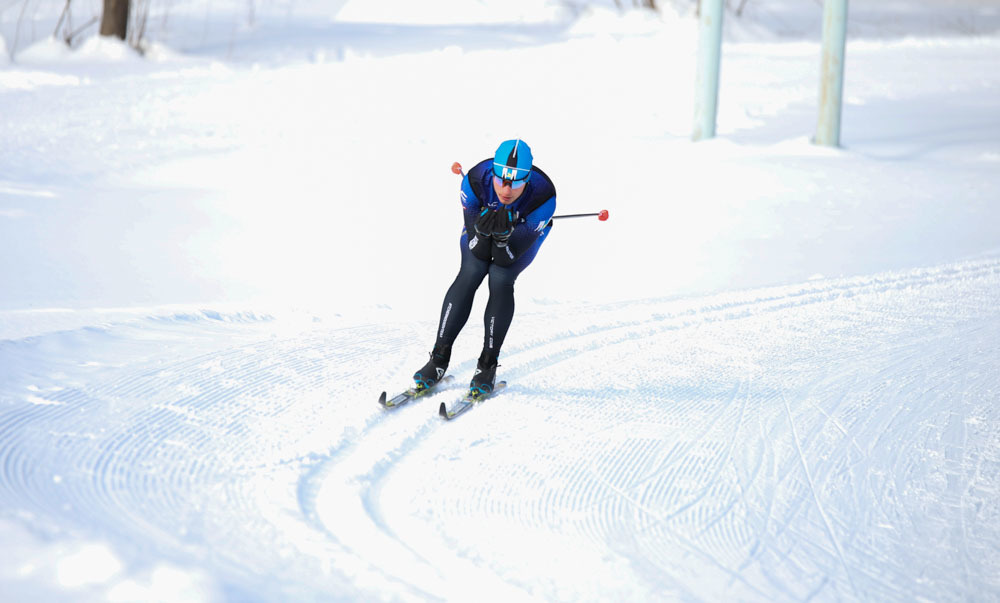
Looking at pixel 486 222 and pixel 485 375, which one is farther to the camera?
pixel 485 375

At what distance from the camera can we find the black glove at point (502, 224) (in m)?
4.53

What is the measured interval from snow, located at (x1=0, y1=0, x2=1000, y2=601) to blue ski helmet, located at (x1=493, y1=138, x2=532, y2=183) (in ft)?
3.67

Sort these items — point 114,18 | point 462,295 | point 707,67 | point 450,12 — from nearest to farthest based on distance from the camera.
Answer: point 462,295 → point 707,67 → point 114,18 → point 450,12

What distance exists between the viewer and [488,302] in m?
4.82

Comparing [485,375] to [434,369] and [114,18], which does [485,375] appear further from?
[114,18]

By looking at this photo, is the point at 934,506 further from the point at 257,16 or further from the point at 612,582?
the point at 257,16

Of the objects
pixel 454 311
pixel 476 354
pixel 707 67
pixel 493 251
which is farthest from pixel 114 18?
pixel 493 251

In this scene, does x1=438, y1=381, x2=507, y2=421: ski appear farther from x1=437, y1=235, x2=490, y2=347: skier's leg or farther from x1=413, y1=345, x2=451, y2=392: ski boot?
x1=437, y1=235, x2=490, y2=347: skier's leg

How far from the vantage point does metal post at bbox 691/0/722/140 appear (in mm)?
11352

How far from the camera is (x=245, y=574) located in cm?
300

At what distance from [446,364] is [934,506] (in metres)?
2.30

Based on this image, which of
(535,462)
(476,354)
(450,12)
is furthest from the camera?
(450,12)

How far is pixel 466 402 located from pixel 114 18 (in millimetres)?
13910

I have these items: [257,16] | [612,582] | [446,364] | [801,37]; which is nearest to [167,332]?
[446,364]
